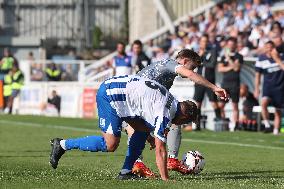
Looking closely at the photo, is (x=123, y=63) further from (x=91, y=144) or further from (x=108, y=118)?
(x=108, y=118)

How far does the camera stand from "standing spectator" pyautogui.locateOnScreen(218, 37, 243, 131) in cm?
2314

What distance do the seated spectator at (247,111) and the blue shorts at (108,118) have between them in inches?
482

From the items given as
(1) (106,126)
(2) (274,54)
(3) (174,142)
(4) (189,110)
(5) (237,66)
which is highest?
(2) (274,54)

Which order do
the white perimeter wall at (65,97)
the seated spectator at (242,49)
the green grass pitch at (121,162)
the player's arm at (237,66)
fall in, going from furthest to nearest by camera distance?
the white perimeter wall at (65,97) < the seated spectator at (242,49) < the player's arm at (237,66) < the green grass pitch at (121,162)

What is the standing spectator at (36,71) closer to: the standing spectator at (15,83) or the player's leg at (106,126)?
the standing spectator at (15,83)

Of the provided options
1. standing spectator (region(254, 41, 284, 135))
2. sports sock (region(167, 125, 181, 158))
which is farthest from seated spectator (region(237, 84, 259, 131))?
sports sock (region(167, 125, 181, 158))

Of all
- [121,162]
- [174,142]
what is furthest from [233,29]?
[174,142]

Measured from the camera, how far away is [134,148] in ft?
37.4

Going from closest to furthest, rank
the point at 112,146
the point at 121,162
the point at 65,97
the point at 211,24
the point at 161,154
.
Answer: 1. the point at 161,154
2. the point at 112,146
3. the point at 121,162
4. the point at 65,97
5. the point at 211,24

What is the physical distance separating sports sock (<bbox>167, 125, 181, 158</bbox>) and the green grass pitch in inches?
13.1

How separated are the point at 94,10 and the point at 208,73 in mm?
26470

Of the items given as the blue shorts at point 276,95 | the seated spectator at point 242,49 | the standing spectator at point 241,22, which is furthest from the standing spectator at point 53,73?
the blue shorts at point 276,95

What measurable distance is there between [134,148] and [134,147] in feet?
0.04

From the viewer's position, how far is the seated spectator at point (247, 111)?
23109 mm
